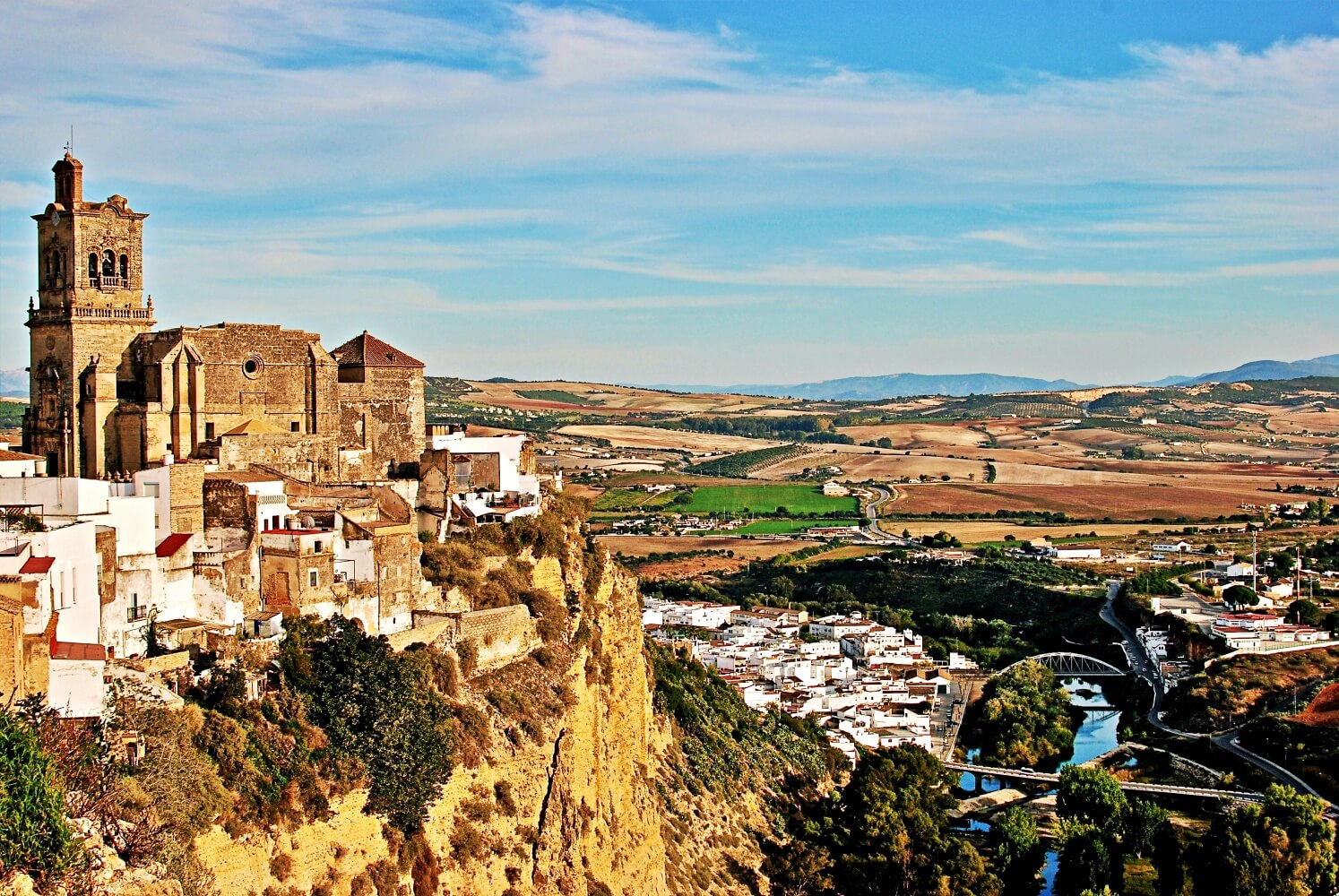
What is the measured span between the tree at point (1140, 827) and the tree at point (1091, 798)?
37 centimetres

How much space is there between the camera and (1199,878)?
1602 inches

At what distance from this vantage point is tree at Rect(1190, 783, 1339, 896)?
39.3 m

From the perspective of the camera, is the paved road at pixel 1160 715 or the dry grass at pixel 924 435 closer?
the paved road at pixel 1160 715

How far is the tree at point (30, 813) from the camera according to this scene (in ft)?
48.4

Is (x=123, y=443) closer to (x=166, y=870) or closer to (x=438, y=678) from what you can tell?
(x=438, y=678)

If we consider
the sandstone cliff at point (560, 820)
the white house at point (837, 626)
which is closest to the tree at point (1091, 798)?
the sandstone cliff at point (560, 820)

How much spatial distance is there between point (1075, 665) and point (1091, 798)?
27861mm

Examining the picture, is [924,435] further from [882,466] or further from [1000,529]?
[1000,529]

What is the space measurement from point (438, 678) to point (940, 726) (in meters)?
37.4

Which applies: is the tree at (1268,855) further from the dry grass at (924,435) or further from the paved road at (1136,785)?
the dry grass at (924,435)

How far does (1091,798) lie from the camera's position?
44844 millimetres

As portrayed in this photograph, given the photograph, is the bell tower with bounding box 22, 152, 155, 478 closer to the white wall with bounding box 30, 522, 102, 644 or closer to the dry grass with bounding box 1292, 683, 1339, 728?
the white wall with bounding box 30, 522, 102, 644

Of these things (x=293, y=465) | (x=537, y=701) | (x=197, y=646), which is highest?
(x=293, y=465)

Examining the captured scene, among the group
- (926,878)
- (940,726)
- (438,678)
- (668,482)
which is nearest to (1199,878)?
(926,878)
